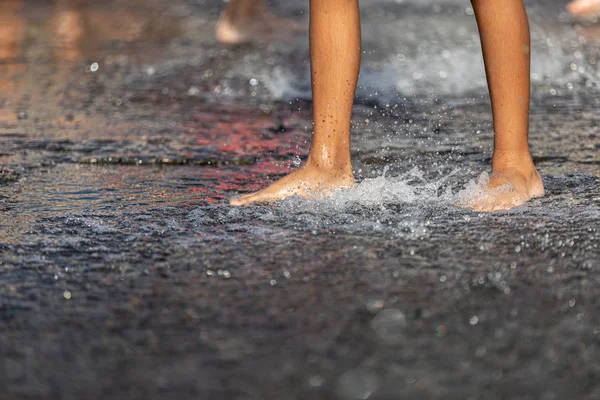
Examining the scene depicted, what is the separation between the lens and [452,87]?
3.86 metres

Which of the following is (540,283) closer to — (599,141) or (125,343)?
(125,343)

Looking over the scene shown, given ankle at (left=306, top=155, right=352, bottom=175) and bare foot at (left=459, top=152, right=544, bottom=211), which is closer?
bare foot at (left=459, top=152, right=544, bottom=211)

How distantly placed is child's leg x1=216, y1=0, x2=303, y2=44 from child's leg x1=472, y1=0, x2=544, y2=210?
3297mm

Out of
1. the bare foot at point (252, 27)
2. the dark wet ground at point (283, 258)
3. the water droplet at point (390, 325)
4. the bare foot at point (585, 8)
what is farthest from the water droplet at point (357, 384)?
the bare foot at point (585, 8)

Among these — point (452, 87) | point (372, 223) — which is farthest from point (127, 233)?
point (452, 87)

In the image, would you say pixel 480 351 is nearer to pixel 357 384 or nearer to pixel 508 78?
pixel 357 384

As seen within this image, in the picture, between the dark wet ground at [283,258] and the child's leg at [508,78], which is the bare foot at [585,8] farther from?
the child's leg at [508,78]

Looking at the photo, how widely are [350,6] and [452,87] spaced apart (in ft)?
5.40

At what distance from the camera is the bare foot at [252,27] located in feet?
18.1

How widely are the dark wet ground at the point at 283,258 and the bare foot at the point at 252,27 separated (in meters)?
1.85

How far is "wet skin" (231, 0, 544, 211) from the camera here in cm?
218

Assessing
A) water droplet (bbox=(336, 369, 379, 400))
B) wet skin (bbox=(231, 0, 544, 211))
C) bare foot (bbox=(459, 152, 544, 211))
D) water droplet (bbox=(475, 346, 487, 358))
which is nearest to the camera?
water droplet (bbox=(336, 369, 379, 400))

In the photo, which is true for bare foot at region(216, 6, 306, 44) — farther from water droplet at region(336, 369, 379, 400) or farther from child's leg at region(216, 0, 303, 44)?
water droplet at region(336, 369, 379, 400)

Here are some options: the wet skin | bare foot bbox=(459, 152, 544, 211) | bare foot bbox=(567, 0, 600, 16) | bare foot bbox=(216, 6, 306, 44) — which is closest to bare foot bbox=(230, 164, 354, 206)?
the wet skin
